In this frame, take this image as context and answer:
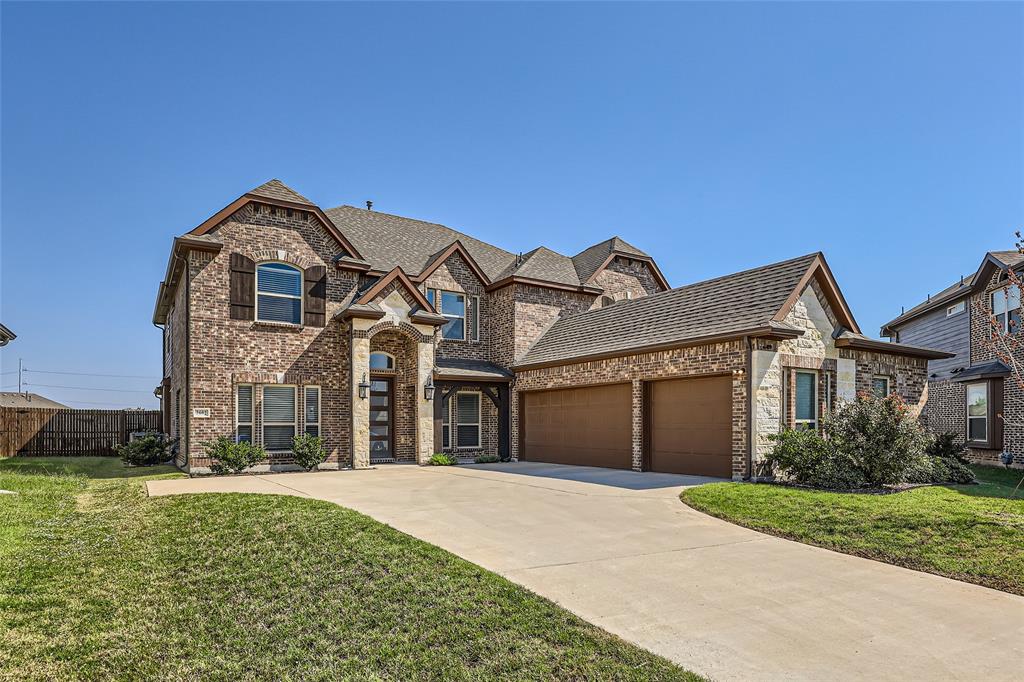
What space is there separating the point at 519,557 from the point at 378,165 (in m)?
14.3

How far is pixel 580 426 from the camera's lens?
18375mm

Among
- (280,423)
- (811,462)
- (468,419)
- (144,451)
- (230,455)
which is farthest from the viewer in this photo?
(468,419)

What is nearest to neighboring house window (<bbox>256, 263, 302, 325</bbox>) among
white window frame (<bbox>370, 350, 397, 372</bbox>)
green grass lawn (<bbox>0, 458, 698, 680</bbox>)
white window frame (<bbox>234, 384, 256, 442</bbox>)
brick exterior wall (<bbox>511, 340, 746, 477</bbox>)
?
white window frame (<bbox>234, 384, 256, 442</bbox>)

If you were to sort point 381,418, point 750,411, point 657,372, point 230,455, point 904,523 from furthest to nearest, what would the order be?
1. point 381,418
2. point 657,372
3. point 230,455
4. point 750,411
5. point 904,523

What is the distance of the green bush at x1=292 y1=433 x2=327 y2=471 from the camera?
16.2 meters

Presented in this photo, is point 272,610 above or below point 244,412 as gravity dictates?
below

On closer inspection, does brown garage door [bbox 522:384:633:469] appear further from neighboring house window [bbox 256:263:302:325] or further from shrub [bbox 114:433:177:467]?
shrub [bbox 114:433:177:467]

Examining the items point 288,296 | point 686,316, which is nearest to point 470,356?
point 288,296

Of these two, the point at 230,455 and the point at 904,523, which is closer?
the point at 904,523

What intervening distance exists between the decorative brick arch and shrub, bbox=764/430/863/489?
12.7 metres

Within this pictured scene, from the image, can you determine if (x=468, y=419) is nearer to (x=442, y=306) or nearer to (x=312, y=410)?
(x=442, y=306)

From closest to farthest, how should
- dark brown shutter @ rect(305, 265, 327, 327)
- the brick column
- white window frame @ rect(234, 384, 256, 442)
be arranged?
the brick column, white window frame @ rect(234, 384, 256, 442), dark brown shutter @ rect(305, 265, 327, 327)

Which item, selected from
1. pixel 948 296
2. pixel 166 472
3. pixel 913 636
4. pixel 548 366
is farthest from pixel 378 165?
pixel 948 296

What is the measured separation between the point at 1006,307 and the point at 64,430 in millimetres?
33410
